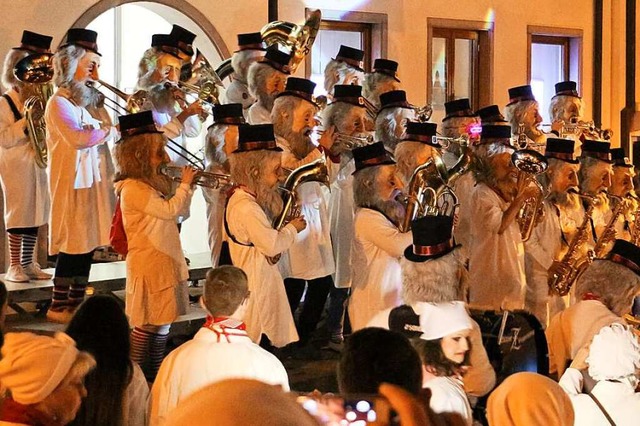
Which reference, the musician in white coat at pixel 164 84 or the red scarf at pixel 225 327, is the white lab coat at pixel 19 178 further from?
the red scarf at pixel 225 327

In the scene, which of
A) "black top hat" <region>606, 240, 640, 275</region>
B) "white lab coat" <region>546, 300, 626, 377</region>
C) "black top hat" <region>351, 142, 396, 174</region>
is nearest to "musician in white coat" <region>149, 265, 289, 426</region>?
"white lab coat" <region>546, 300, 626, 377</region>

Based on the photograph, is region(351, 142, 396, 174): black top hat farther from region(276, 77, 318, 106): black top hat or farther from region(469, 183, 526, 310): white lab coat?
region(469, 183, 526, 310): white lab coat

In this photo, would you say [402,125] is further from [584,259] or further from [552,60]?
[552,60]

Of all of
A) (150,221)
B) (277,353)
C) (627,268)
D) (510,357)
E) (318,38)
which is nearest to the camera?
(510,357)

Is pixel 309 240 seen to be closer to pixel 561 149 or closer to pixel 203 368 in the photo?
pixel 561 149

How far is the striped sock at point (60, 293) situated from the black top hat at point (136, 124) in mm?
1297

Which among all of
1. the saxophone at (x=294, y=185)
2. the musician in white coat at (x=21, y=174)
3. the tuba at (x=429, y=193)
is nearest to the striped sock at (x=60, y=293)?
the musician in white coat at (x=21, y=174)

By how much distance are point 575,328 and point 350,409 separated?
3.50 m

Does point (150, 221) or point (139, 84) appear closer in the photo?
point (150, 221)

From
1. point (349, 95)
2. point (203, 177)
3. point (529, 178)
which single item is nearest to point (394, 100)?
point (349, 95)

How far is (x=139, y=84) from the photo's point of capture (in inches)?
321

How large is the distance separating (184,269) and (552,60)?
8322mm

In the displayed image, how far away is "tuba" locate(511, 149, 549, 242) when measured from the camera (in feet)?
24.7

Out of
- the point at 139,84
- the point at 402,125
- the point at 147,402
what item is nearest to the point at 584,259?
the point at 402,125
